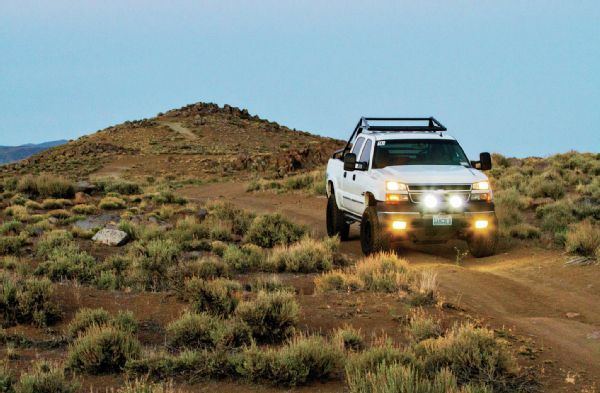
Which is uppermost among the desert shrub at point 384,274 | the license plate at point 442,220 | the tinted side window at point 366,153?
the tinted side window at point 366,153

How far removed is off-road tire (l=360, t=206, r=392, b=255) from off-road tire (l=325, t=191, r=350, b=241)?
2330 millimetres

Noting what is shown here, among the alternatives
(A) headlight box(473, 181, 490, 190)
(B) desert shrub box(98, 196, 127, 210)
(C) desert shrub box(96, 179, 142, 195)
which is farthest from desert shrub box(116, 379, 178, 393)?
(C) desert shrub box(96, 179, 142, 195)

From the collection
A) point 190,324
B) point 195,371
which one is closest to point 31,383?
point 195,371

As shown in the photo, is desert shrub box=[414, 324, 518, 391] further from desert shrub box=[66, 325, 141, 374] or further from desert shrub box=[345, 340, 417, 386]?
desert shrub box=[66, 325, 141, 374]

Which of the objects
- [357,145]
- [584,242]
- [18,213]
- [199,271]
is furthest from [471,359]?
[18,213]

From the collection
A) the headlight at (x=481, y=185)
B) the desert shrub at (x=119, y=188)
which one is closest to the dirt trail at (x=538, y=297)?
the headlight at (x=481, y=185)

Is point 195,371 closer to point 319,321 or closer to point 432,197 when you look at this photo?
point 319,321

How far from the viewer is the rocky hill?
1861 inches

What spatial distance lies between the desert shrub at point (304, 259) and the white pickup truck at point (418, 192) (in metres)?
0.88

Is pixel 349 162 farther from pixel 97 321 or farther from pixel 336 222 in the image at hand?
pixel 97 321

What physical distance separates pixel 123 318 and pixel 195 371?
2.01m

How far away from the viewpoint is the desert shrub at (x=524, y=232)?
47.5ft

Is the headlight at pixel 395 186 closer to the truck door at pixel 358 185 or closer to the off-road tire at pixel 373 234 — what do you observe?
the off-road tire at pixel 373 234

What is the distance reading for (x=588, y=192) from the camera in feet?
68.9
